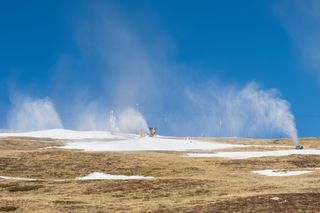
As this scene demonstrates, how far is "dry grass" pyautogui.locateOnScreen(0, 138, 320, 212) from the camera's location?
42406 millimetres

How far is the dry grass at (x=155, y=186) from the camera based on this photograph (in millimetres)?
42406

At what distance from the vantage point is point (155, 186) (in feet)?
182

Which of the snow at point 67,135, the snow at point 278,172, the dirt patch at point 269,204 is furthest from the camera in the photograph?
the snow at point 67,135

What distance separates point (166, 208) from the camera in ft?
138

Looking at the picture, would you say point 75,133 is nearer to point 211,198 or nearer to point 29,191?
point 29,191

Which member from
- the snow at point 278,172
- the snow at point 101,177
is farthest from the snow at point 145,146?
the snow at point 278,172

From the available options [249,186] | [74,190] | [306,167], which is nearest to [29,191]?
[74,190]

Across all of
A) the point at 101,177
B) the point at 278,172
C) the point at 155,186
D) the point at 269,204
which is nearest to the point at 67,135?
the point at 101,177

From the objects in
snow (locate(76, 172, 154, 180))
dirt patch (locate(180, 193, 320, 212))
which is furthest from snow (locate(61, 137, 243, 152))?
dirt patch (locate(180, 193, 320, 212))

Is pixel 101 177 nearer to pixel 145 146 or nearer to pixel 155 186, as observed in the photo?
pixel 155 186

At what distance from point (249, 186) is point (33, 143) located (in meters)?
92.0

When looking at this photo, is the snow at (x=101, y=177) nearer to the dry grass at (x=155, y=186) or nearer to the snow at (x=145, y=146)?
the dry grass at (x=155, y=186)

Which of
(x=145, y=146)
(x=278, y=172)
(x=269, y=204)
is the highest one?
(x=145, y=146)

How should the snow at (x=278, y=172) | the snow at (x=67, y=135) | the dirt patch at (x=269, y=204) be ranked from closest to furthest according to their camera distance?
the dirt patch at (x=269, y=204) < the snow at (x=278, y=172) < the snow at (x=67, y=135)
